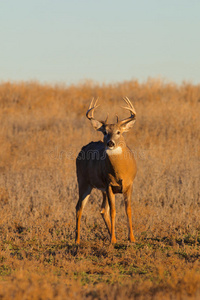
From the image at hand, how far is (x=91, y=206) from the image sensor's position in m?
10.4

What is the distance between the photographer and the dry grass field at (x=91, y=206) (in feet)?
17.4

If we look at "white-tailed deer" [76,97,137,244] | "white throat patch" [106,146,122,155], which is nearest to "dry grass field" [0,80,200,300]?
"white-tailed deer" [76,97,137,244]

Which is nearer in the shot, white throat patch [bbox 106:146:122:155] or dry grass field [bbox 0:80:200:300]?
dry grass field [bbox 0:80:200:300]

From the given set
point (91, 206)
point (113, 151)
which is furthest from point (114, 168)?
point (91, 206)

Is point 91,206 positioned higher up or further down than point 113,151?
further down

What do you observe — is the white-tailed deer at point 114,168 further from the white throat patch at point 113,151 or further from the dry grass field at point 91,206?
Result: the dry grass field at point 91,206

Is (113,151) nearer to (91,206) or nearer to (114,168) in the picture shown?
(114,168)

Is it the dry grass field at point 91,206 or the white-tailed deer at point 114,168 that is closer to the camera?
the dry grass field at point 91,206

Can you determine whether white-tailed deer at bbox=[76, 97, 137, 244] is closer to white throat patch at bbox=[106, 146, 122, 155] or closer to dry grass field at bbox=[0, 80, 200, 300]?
white throat patch at bbox=[106, 146, 122, 155]

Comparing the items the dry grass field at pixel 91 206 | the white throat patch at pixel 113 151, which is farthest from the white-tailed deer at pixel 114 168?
the dry grass field at pixel 91 206

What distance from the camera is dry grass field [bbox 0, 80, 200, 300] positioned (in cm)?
531

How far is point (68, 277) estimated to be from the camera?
5750 mm

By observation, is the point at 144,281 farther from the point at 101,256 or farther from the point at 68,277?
the point at 101,256

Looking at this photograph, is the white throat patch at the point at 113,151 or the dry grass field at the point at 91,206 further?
the white throat patch at the point at 113,151
